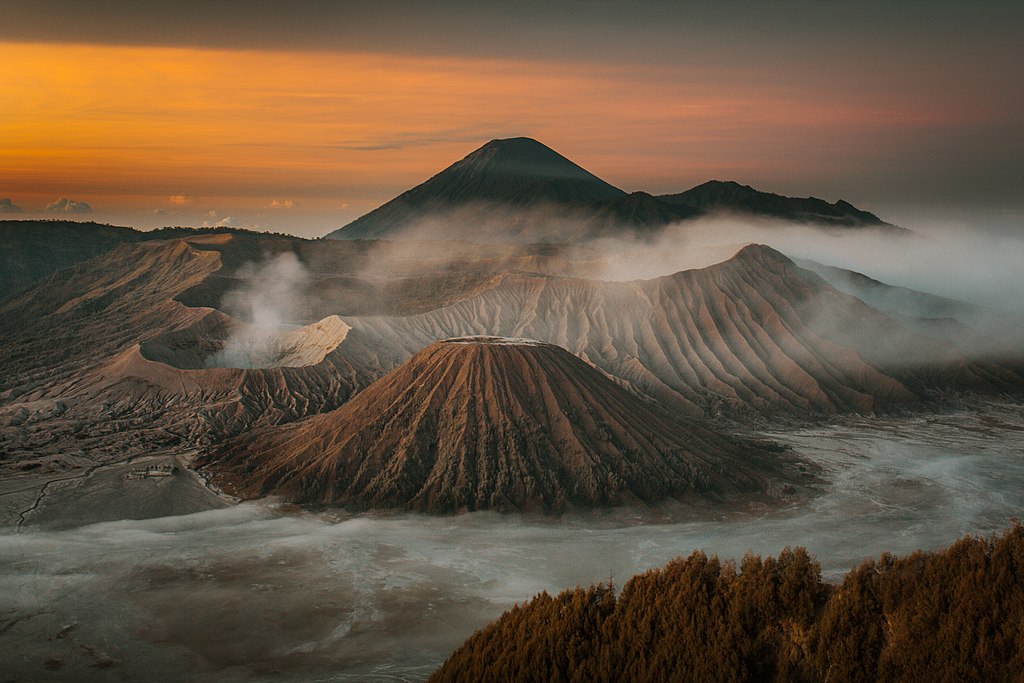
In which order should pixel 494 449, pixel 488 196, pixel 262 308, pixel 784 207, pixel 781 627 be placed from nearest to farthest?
pixel 781 627
pixel 494 449
pixel 262 308
pixel 784 207
pixel 488 196

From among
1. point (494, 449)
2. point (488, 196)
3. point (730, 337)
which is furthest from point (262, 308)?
point (488, 196)

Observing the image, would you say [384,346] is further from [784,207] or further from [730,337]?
[784,207]

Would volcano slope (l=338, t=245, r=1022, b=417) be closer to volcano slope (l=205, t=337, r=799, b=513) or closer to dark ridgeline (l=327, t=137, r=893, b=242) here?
volcano slope (l=205, t=337, r=799, b=513)

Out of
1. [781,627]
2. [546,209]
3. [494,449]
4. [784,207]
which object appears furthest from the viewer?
[546,209]

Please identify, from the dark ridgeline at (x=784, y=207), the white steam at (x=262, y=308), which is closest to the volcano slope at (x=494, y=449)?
the white steam at (x=262, y=308)

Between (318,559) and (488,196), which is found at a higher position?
(488,196)

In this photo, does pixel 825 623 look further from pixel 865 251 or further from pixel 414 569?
pixel 865 251

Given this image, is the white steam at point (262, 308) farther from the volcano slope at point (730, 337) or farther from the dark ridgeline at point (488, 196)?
the dark ridgeline at point (488, 196)
